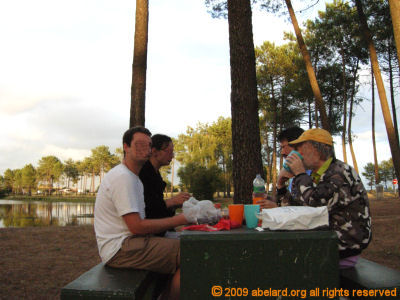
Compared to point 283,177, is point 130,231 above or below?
below

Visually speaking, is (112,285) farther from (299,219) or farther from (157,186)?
(157,186)

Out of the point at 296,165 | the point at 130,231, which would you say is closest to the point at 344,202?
the point at 296,165

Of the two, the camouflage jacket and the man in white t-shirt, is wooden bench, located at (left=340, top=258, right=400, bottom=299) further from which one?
the man in white t-shirt

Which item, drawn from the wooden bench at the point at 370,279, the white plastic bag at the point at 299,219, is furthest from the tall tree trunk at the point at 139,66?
the white plastic bag at the point at 299,219

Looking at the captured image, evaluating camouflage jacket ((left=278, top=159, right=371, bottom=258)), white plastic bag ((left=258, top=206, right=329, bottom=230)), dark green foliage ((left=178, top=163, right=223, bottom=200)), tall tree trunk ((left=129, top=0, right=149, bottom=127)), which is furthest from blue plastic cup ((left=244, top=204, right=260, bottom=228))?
dark green foliage ((left=178, top=163, right=223, bottom=200))

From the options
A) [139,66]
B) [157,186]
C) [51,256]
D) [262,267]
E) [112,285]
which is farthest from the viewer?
[139,66]

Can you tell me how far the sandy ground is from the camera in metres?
4.03

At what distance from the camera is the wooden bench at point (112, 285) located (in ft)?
5.32

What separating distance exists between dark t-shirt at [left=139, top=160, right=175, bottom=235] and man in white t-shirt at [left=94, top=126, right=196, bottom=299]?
0.68 meters

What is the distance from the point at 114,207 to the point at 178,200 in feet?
2.51

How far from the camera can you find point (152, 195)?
2.84m

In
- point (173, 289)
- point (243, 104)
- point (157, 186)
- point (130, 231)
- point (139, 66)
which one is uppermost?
point (139, 66)

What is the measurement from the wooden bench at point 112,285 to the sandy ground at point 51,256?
223 cm

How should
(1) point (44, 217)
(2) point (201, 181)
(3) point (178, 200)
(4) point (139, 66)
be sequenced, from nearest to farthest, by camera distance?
(3) point (178, 200) → (4) point (139, 66) → (1) point (44, 217) → (2) point (201, 181)
